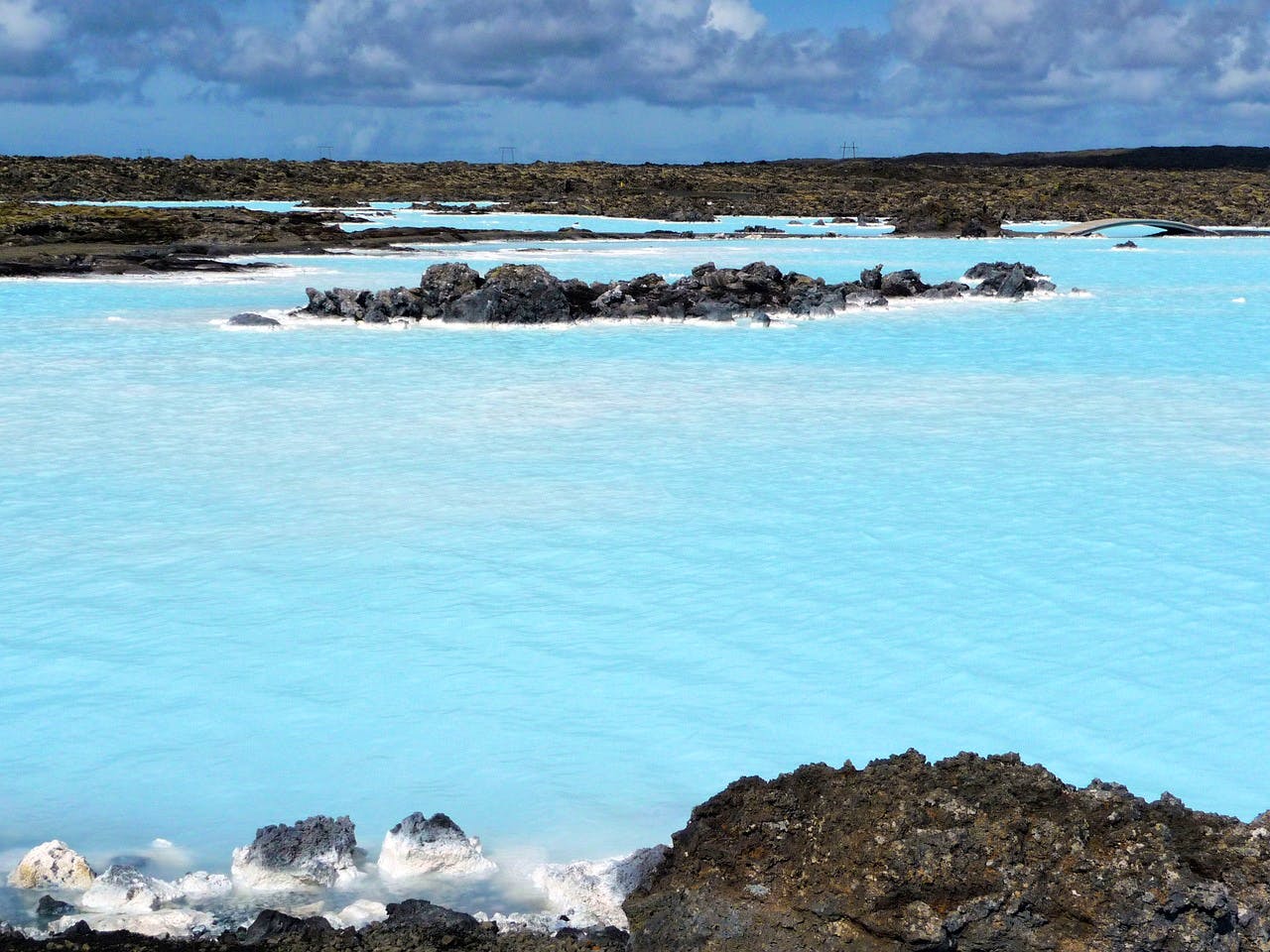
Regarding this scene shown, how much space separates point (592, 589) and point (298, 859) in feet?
10.6

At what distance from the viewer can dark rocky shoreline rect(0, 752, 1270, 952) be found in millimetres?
2820

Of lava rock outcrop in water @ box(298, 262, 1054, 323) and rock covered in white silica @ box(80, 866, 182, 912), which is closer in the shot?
rock covered in white silica @ box(80, 866, 182, 912)

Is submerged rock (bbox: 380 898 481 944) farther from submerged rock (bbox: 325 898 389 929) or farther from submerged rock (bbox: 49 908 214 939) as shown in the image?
submerged rock (bbox: 49 908 214 939)

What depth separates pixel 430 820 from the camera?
12.9ft

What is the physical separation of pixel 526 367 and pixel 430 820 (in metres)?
11.0

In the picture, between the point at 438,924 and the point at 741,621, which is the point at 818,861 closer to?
the point at 438,924

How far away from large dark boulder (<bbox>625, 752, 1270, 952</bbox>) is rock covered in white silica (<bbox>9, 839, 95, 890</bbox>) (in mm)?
1651

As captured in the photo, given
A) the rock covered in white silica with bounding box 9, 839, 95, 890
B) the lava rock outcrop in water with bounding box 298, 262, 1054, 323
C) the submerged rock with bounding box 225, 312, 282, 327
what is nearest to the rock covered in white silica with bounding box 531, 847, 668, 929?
the rock covered in white silica with bounding box 9, 839, 95, 890

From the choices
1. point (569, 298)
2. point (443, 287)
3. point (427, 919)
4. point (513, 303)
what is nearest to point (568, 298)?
point (569, 298)

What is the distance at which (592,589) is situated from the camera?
6.90 metres

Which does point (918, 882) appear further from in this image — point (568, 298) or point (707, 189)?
point (707, 189)

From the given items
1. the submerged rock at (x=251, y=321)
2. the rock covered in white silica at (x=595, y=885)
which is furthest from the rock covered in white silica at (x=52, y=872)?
the submerged rock at (x=251, y=321)

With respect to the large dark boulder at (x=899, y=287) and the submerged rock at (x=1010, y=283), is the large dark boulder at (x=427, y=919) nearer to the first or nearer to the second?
the large dark boulder at (x=899, y=287)

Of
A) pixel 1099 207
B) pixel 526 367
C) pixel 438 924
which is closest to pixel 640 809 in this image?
pixel 438 924
